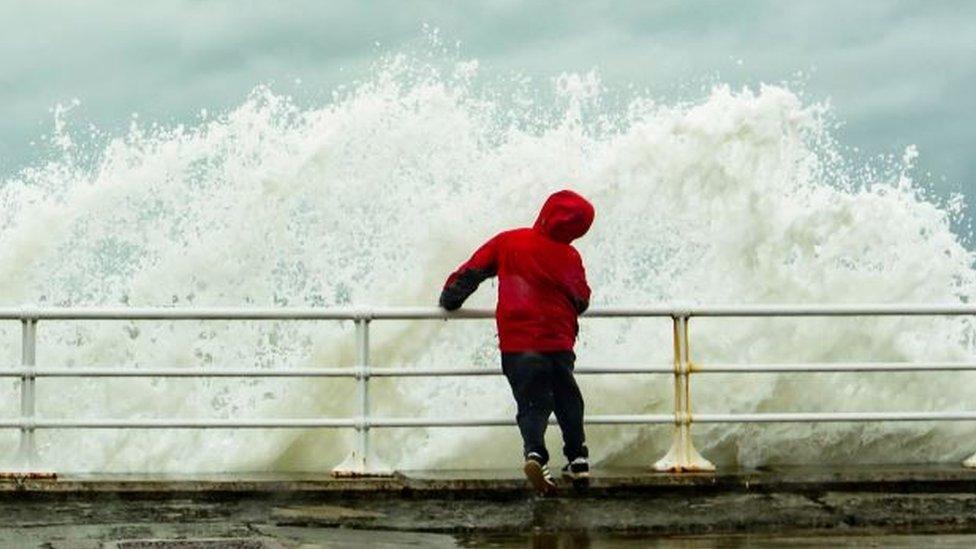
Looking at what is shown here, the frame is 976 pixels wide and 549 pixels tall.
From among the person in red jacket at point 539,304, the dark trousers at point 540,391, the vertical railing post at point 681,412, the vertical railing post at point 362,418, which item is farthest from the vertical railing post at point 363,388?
the vertical railing post at point 681,412

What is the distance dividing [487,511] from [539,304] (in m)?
1.21

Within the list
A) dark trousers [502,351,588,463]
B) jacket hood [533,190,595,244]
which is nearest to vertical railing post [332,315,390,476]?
dark trousers [502,351,588,463]

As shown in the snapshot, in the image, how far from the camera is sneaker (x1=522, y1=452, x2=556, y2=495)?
1052cm

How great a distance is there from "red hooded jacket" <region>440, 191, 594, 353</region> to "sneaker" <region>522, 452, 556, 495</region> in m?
0.61

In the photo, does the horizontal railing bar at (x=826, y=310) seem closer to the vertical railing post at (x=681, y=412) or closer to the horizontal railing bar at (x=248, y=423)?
the vertical railing post at (x=681, y=412)

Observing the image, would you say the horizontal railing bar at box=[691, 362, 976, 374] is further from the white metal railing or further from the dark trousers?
the dark trousers

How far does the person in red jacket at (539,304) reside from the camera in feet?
34.8

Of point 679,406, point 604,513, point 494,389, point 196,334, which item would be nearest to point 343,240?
point 196,334

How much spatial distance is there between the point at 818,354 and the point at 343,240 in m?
4.33

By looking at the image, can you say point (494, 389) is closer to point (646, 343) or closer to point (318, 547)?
point (646, 343)

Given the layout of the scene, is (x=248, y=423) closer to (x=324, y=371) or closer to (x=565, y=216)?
(x=324, y=371)

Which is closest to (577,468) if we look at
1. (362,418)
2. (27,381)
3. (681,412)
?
(681,412)

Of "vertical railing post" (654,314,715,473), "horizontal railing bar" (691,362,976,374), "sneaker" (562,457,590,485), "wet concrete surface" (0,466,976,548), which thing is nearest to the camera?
"wet concrete surface" (0,466,976,548)

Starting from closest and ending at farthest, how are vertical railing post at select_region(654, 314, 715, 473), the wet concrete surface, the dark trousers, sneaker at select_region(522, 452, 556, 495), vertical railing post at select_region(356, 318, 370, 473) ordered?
the wet concrete surface, sneaker at select_region(522, 452, 556, 495), the dark trousers, vertical railing post at select_region(356, 318, 370, 473), vertical railing post at select_region(654, 314, 715, 473)
